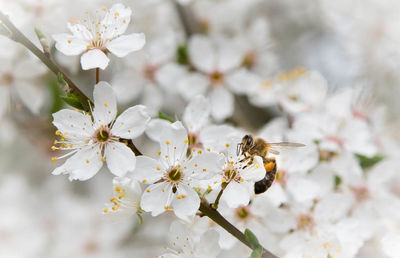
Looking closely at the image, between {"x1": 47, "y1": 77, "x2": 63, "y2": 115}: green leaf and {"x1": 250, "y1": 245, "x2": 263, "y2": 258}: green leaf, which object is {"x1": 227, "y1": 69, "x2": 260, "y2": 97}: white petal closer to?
{"x1": 47, "y1": 77, "x2": 63, "y2": 115}: green leaf

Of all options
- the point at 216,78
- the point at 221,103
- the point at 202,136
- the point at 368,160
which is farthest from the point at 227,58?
the point at 202,136

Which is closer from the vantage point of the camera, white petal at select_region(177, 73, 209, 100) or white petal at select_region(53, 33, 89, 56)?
white petal at select_region(53, 33, 89, 56)

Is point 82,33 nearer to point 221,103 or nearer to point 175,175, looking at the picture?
point 175,175

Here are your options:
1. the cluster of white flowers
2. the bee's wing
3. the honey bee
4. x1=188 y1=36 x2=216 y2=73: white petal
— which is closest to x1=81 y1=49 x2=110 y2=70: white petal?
the cluster of white flowers

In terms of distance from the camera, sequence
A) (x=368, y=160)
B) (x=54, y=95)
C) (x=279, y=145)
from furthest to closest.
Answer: (x=54, y=95) < (x=368, y=160) < (x=279, y=145)

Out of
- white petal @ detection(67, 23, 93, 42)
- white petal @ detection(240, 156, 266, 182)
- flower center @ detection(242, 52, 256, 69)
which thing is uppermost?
white petal @ detection(67, 23, 93, 42)

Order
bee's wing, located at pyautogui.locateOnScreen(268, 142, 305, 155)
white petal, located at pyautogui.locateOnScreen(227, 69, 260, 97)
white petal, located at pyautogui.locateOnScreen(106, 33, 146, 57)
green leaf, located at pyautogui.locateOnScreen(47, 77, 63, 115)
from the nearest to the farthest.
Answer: white petal, located at pyautogui.locateOnScreen(106, 33, 146, 57)
bee's wing, located at pyautogui.locateOnScreen(268, 142, 305, 155)
green leaf, located at pyautogui.locateOnScreen(47, 77, 63, 115)
white petal, located at pyautogui.locateOnScreen(227, 69, 260, 97)

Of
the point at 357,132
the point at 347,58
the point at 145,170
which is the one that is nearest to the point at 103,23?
the point at 145,170
